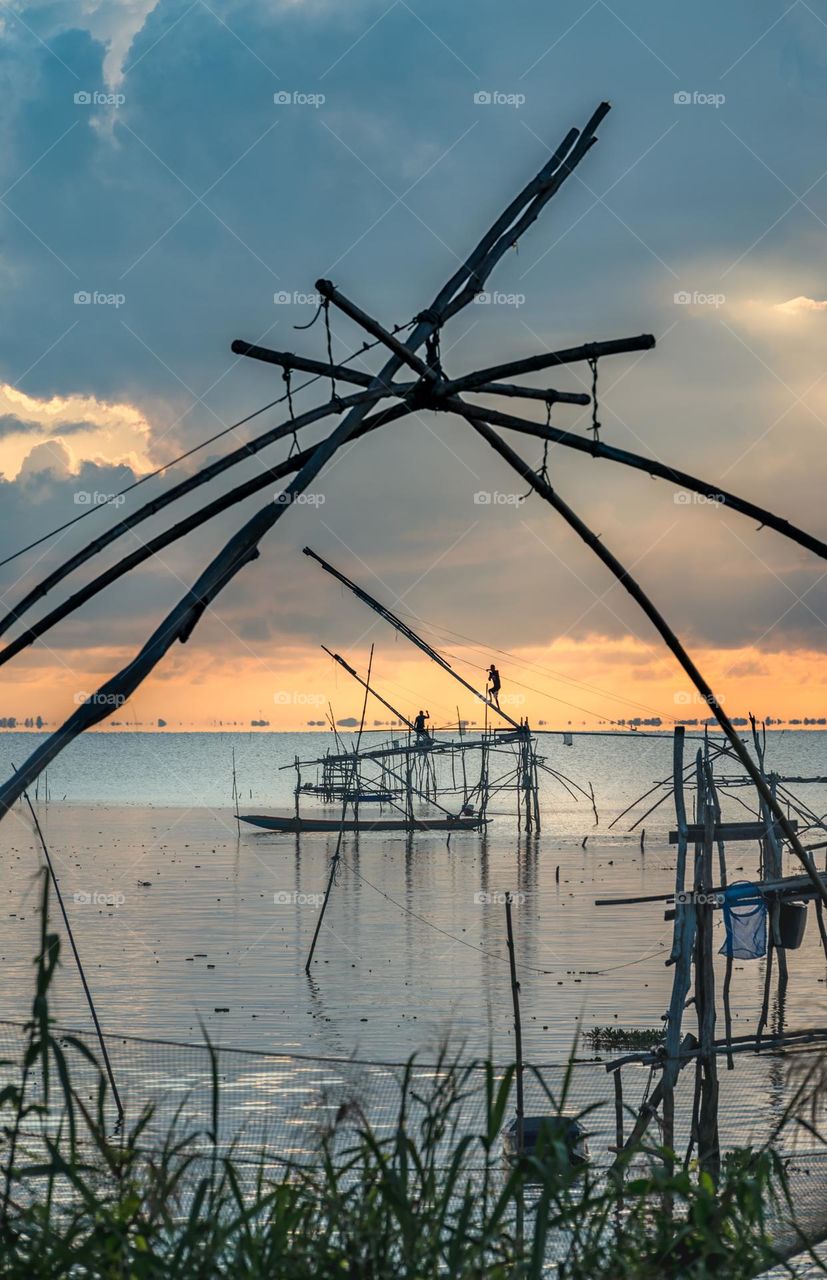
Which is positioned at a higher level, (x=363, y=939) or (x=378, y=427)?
(x=378, y=427)

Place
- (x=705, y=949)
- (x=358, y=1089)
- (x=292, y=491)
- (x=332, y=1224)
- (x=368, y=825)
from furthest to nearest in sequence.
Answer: (x=368, y=825)
(x=705, y=949)
(x=358, y=1089)
(x=292, y=491)
(x=332, y=1224)

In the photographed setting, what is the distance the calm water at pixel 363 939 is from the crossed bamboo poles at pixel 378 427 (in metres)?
1.11

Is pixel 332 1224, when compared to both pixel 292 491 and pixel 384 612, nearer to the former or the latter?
pixel 292 491

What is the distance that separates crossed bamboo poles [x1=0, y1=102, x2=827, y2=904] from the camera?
16.7 ft

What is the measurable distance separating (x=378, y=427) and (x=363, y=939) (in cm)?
2201

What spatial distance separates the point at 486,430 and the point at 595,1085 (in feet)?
31.5

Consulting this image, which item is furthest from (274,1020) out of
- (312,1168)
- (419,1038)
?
(312,1168)

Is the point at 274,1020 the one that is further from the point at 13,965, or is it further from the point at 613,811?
the point at 613,811

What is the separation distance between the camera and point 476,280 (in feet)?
21.4

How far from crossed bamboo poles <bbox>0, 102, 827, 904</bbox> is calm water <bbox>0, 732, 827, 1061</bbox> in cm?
111

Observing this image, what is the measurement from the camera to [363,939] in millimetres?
27062

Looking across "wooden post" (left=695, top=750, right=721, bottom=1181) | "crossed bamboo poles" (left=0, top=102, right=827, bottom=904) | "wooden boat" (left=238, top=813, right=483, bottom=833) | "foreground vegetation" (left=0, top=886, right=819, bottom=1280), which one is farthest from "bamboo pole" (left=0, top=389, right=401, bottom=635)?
"wooden boat" (left=238, top=813, right=483, bottom=833)

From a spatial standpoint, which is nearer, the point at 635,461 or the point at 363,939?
the point at 635,461

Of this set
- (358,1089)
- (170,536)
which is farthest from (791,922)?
(170,536)
